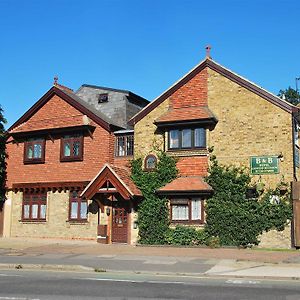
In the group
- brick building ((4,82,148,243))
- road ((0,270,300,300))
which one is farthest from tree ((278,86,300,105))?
road ((0,270,300,300))

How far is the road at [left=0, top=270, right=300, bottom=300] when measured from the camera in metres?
9.77

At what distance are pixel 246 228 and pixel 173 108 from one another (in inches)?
291

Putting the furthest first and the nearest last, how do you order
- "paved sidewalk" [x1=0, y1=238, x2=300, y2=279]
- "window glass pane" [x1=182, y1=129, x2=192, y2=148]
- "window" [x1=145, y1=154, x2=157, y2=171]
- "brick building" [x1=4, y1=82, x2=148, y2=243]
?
"brick building" [x1=4, y1=82, x2=148, y2=243] < "window" [x1=145, y1=154, x2=157, y2=171] < "window glass pane" [x1=182, y1=129, x2=192, y2=148] < "paved sidewalk" [x1=0, y1=238, x2=300, y2=279]

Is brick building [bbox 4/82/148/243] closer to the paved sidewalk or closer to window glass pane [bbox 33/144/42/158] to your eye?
window glass pane [bbox 33/144/42/158]

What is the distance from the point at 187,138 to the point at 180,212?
12.6 ft

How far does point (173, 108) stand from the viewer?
2473 centimetres

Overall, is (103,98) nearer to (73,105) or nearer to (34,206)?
(73,105)

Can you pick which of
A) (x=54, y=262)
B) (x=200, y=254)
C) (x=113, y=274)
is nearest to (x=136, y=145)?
(x=200, y=254)

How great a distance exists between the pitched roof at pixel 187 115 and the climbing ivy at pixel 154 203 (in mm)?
1860

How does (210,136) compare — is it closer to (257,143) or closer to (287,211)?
(257,143)

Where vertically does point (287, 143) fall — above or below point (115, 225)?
above

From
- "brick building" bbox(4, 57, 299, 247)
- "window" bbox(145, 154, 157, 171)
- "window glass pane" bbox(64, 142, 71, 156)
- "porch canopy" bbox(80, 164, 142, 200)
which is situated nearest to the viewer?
"brick building" bbox(4, 57, 299, 247)

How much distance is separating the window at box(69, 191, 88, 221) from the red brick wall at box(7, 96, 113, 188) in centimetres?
103

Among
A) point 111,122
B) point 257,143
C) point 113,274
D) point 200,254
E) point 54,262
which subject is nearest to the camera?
point 113,274
